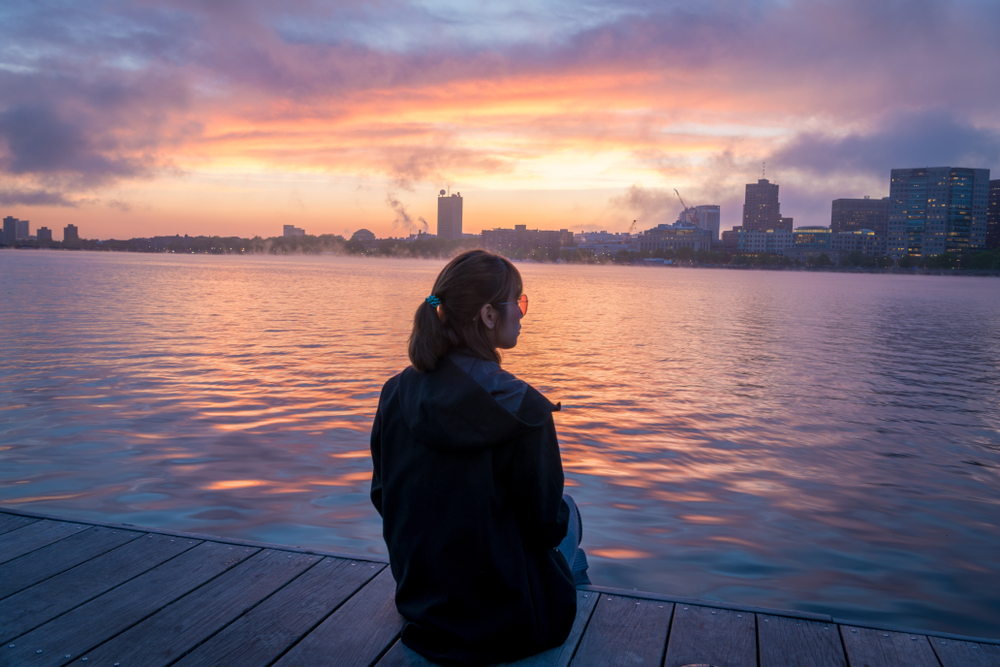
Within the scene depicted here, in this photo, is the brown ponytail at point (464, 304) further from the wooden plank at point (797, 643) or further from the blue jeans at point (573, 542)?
the wooden plank at point (797, 643)

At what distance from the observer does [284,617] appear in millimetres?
3588

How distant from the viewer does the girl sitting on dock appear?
110 inches

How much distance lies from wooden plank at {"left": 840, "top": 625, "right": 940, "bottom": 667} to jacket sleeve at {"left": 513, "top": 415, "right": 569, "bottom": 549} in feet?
5.68

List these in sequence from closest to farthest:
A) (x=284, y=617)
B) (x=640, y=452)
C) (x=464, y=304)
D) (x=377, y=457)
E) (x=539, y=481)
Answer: (x=539, y=481) < (x=464, y=304) < (x=377, y=457) < (x=284, y=617) < (x=640, y=452)

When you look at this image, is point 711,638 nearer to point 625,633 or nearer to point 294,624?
point 625,633

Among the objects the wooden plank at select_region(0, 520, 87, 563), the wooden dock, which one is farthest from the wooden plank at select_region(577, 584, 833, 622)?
the wooden plank at select_region(0, 520, 87, 563)

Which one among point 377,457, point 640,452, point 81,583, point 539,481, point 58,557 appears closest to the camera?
point 539,481

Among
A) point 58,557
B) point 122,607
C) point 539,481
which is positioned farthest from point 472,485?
point 58,557

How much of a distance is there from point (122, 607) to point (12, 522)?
1.76 m

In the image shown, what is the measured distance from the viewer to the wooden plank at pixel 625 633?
328 cm

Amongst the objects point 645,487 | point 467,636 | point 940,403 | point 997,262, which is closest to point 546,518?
point 467,636

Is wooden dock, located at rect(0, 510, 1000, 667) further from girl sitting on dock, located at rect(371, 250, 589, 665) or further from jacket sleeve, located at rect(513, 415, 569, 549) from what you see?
A: jacket sleeve, located at rect(513, 415, 569, 549)

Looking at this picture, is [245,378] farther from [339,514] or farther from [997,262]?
[997,262]

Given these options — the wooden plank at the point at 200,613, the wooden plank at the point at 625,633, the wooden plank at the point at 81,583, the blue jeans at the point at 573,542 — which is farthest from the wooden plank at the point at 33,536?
the wooden plank at the point at 625,633
